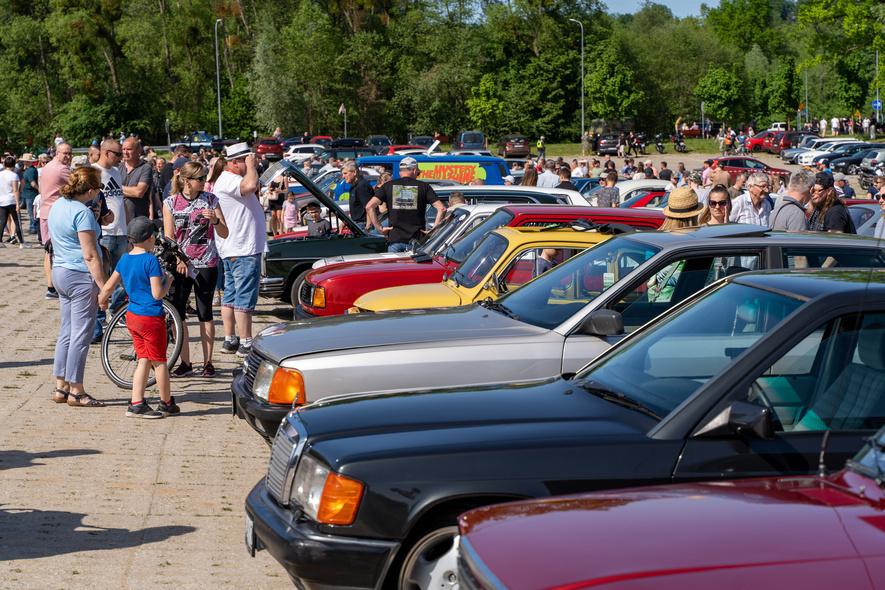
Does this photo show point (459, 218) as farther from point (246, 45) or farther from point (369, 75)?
point (246, 45)

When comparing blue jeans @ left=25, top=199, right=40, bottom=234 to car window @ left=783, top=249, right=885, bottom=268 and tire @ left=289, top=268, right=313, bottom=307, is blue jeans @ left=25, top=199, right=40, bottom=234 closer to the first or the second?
tire @ left=289, top=268, right=313, bottom=307

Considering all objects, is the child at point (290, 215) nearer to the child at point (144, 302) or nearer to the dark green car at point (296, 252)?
the dark green car at point (296, 252)

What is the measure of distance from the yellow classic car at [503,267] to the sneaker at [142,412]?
1.80 meters

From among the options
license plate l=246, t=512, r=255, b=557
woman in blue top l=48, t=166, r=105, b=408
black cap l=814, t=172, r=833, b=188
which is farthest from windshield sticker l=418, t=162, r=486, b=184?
license plate l=246, t=512, r=255, b=557

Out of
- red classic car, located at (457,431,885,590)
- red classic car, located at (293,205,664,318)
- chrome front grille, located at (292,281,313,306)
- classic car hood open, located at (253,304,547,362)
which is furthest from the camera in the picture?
chrome front grille, located at (292,281,313,306)

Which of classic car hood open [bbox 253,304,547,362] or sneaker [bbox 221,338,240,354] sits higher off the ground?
classic car hood open [bbox 253,304,547,362]

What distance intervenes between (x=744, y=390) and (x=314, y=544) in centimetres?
173

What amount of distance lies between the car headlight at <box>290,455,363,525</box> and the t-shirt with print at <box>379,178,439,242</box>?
8.41m

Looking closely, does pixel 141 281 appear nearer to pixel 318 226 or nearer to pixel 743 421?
pixel 743 421

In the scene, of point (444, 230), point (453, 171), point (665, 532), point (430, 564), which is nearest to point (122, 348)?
point (444, 230)

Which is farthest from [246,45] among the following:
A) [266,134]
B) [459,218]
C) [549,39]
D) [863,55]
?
[459,218]

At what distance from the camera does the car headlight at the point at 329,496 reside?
360 cm

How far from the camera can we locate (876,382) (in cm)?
382

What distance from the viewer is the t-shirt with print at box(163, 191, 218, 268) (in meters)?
8.80
